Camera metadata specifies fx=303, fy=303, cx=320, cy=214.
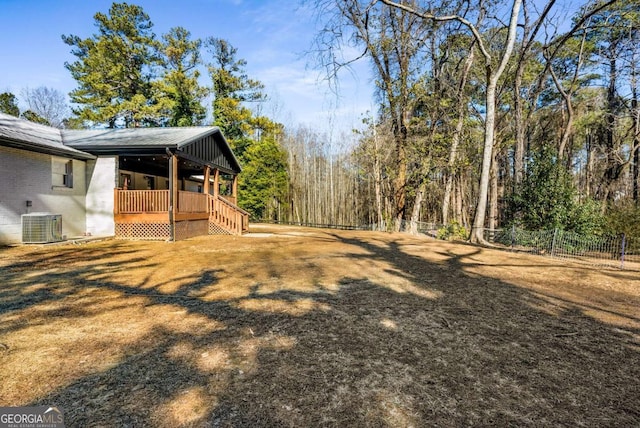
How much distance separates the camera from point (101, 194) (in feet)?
36.7

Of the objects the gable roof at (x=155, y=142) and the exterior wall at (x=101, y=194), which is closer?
the gable roof at (x=155, y=142)

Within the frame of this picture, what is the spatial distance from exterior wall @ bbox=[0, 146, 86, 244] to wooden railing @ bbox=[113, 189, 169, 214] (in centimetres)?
135

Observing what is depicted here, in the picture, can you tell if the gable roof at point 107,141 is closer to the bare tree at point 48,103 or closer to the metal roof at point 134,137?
the metal roof at point 134,137

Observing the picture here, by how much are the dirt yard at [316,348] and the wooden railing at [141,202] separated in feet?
16.5

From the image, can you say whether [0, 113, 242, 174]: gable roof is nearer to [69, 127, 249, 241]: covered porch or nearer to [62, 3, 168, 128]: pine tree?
[69, 127, 249, 241]: covered porch

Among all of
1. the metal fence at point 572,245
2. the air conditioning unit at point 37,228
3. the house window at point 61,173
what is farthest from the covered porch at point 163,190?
the metal fence at point 572,245

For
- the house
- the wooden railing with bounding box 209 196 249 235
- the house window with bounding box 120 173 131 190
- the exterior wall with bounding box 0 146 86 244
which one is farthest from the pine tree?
the exterior wall with bounding box 0 146 86 244

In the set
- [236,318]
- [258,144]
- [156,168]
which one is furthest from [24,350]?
[258,144]

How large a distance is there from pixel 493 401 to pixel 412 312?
1.84 metres

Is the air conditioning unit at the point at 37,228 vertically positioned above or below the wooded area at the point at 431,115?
below

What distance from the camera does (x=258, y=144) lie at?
1027 inches

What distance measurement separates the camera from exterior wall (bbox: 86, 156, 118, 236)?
11.1 metres

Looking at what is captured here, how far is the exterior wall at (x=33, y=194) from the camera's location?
8570mm

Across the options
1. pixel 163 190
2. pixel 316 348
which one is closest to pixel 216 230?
pixel 163 190
